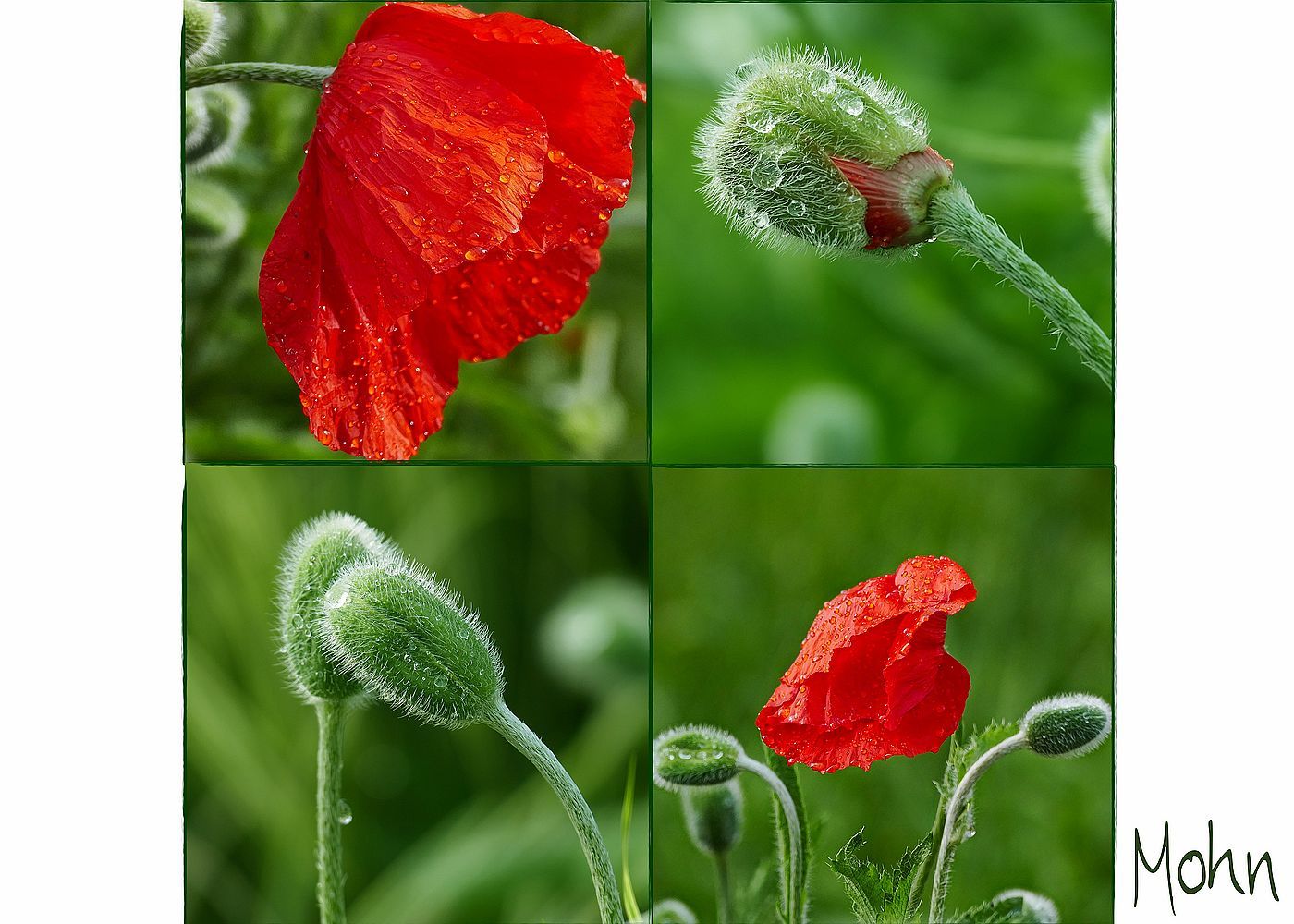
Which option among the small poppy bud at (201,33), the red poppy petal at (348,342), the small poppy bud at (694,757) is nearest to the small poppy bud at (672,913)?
the small poppy bud at (694,757)

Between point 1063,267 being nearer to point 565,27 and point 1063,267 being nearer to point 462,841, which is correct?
point 565,27

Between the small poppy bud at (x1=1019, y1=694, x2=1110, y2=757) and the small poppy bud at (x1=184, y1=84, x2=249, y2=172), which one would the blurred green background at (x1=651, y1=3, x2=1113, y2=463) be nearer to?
the small poppy bud at (x1=1019, y1=694, x2=1110, y2=757)

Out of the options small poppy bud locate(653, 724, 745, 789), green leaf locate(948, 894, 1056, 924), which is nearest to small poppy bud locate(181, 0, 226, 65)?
small poppy bud locate(653, 724, 745, 789)

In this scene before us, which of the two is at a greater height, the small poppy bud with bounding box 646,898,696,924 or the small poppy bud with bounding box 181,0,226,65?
the small poppy bud with bounding box 181,0,226,65

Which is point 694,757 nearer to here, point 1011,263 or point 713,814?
point 713,814

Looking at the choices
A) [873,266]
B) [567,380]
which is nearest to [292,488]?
[567,380]

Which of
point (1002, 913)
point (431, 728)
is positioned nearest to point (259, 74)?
point (431, 728)

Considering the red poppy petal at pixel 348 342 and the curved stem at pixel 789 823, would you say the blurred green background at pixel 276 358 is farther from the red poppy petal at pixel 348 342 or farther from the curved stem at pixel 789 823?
the curved stem at pixel 789 823
